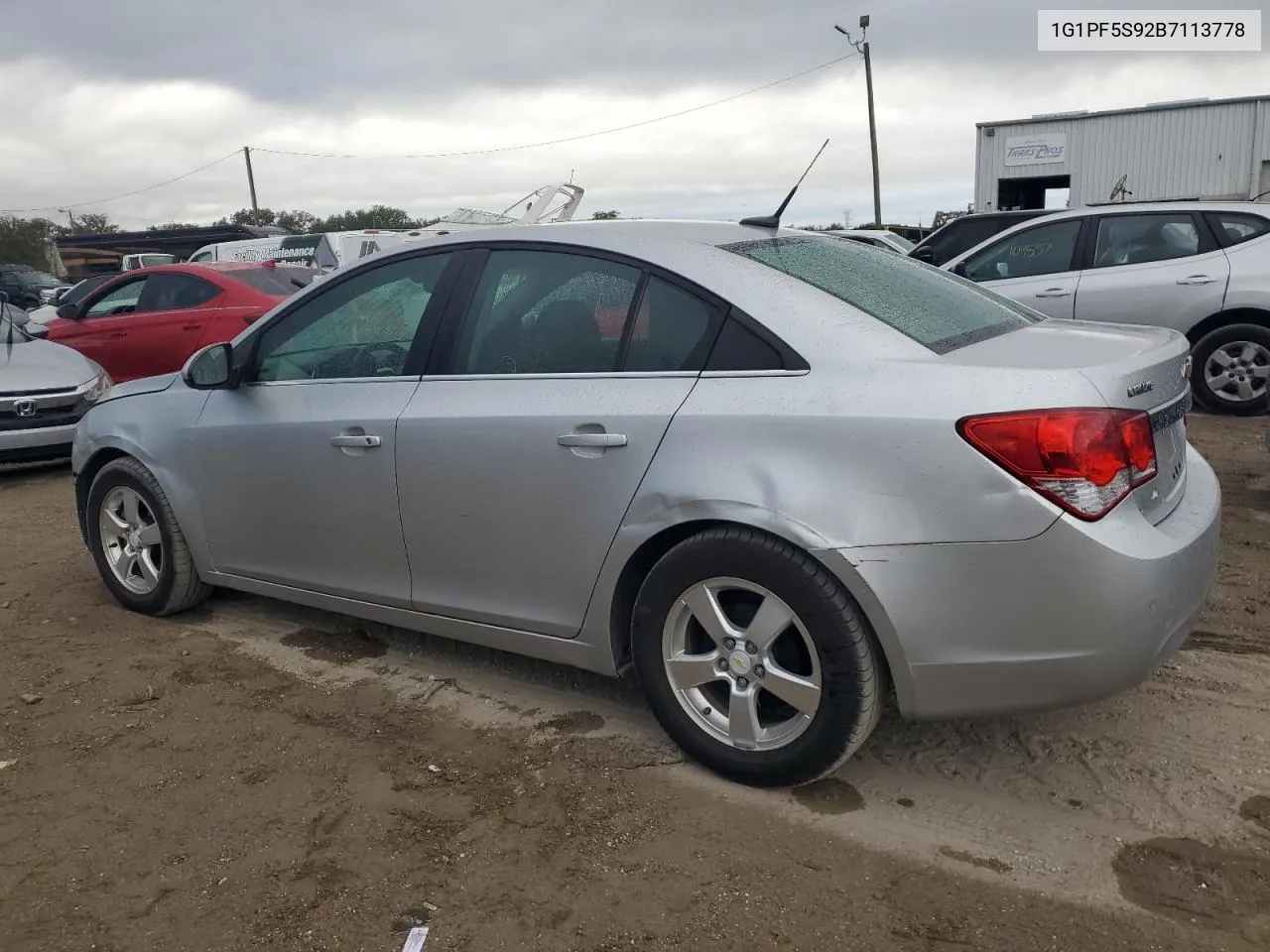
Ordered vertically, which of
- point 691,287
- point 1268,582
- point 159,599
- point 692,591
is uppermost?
point 691,287

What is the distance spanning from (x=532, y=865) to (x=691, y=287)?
1604 millimetres

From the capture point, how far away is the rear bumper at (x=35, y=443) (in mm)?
7387

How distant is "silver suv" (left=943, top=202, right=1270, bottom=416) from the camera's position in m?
7.44

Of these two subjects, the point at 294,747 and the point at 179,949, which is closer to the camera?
the point at 179,949

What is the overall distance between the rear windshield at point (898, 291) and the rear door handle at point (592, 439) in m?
0.67

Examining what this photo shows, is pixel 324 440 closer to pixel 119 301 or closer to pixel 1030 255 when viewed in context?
pixel 1030 255

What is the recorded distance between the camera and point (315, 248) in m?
15.6

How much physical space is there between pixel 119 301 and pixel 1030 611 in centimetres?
979

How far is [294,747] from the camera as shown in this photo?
3.26 metres

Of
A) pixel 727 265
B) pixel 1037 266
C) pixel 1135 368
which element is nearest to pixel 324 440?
pixel 727 265

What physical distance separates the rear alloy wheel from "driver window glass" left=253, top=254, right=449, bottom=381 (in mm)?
6309

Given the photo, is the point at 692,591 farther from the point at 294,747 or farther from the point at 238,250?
the point at 238,250

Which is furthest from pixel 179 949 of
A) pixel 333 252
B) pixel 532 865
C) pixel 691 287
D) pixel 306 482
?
pixel 333 252

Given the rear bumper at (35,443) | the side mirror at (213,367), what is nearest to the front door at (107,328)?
the rear bumper at (35,443)
